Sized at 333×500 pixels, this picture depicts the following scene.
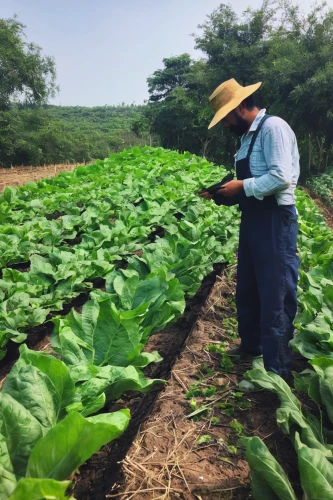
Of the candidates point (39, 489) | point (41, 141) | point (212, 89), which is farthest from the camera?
point (41, 141)

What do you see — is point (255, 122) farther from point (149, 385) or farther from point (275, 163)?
point (149, 385)

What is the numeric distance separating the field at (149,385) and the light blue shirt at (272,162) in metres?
0.94

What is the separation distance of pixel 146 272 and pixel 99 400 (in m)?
1.79

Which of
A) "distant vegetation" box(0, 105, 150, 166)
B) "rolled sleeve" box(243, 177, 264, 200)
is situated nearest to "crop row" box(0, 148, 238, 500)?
"rolled sleeve" box(243, 177, 264, 200)

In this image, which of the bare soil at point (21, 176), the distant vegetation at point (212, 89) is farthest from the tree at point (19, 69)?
the bare soil at point (21, 176)

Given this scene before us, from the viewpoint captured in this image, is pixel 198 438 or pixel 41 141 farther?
pixel 41 141

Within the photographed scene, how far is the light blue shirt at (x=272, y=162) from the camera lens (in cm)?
239

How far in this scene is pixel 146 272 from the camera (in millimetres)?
3586

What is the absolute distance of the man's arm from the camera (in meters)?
2.38

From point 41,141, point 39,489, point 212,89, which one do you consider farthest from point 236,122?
point 41,141

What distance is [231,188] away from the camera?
2627 millimetres

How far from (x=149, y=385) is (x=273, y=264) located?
3.42 feet

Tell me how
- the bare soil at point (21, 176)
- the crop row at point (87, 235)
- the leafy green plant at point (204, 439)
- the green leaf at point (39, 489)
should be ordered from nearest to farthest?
the green leaf at point (39, 489) → the leafy green plant at point (204, 439) → the crop row at point (87, 235) → the bare soil at point (21, 176)

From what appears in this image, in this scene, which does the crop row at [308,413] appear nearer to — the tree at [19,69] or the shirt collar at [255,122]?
the shirt collar at [255,122]
